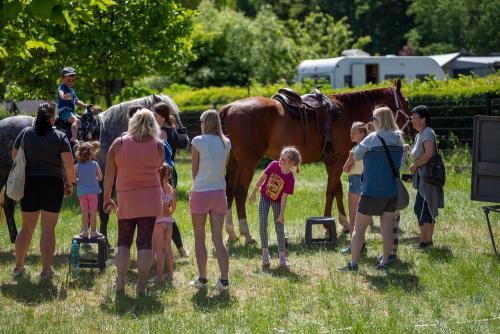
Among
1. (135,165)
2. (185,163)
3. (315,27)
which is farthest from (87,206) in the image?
(315,27)

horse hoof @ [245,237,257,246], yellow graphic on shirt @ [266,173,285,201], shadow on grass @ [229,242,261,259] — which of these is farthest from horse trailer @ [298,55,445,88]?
yellow graphic on shirt @ [266,173,285,201]

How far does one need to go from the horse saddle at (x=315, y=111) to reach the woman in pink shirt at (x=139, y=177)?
14.4 feet

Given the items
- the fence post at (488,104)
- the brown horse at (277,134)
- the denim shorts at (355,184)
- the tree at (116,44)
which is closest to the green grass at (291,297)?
the denim shorts at (355,184)

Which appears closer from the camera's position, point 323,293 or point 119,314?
point 119,314

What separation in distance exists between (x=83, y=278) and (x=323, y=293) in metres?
2.81

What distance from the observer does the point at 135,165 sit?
796 centimetres

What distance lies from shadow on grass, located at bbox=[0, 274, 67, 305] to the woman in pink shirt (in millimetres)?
1034

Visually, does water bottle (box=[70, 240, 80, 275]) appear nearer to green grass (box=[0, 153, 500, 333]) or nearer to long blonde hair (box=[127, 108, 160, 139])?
green grass (box=[0, 153, 500, 333])

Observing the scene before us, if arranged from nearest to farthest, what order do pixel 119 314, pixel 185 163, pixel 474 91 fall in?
pixel 119 314, pixel 474 91, pixel 185 163

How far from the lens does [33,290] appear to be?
344 inches

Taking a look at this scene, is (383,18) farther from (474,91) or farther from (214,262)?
(214,262)

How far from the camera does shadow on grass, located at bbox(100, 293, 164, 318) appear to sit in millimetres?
7746

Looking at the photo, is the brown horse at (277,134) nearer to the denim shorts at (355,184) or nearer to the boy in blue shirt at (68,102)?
the denim shorts at (355,184)

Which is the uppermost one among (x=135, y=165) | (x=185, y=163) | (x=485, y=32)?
(x=485, y=32)
